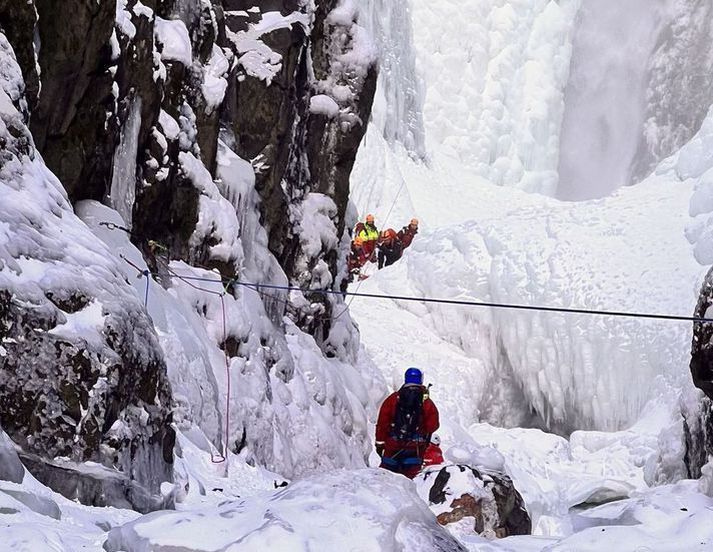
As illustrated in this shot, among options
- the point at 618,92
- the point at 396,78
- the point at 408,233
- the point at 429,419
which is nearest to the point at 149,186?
the point at 429,419

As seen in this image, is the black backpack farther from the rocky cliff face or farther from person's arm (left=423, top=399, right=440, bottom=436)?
the rocky cliff face

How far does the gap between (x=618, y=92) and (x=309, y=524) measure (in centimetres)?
3001

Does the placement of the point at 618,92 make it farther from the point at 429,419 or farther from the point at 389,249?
the point at 429,419

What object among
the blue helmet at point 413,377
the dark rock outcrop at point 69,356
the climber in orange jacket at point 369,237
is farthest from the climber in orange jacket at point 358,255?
the dark rock outcrop at point 69,356

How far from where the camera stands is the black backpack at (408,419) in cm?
647

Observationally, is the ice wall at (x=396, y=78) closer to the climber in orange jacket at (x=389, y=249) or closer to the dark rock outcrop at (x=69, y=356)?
the climber in orange jacket at (x=389, y=249)

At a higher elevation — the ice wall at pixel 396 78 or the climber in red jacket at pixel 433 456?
the ice wall at pixel 396 78

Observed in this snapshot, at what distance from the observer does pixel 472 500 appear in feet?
31.4

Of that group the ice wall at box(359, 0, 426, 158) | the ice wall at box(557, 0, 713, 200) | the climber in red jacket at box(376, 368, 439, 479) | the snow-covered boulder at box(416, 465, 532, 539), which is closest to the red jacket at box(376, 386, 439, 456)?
the climber in red jacket at box(376, 368, 439, 479)

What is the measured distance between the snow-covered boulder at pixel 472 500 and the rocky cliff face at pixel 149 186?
168 cm

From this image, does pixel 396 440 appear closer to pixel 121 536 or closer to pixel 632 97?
pixel 121 536

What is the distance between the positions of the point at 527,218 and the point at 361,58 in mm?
7295

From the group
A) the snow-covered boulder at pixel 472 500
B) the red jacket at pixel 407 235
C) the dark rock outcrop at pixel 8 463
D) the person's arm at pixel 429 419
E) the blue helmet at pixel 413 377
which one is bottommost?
the snow-covered boulder at pixel 472 500

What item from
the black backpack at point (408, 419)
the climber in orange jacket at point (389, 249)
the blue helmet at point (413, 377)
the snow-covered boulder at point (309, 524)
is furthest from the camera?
the climber in orange jacket at point (389, 249)
